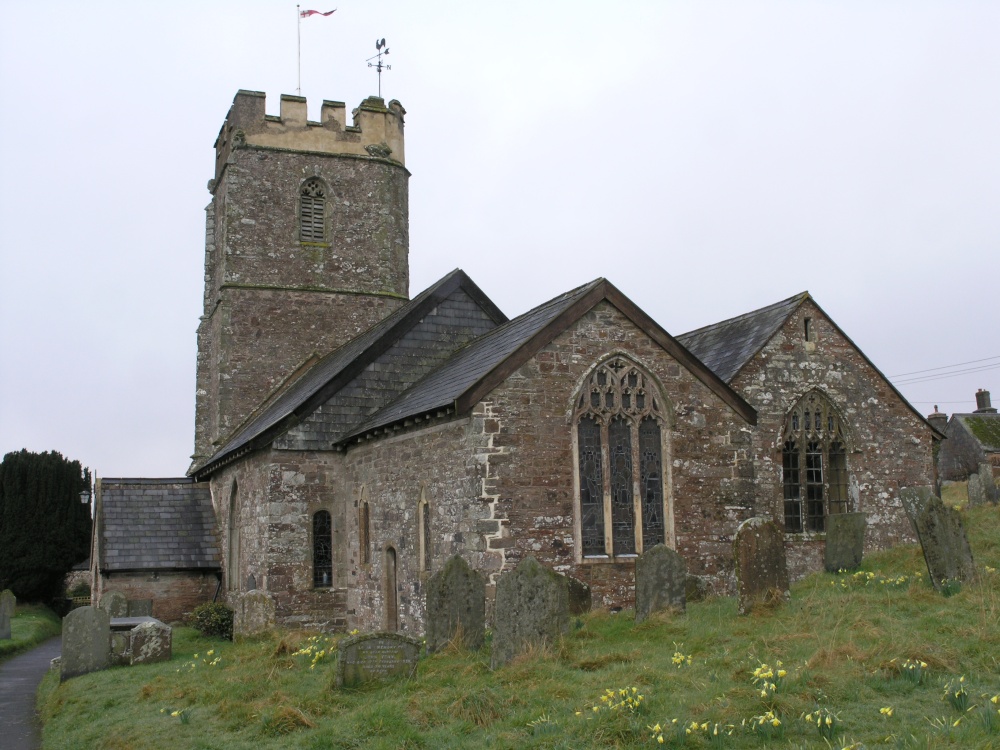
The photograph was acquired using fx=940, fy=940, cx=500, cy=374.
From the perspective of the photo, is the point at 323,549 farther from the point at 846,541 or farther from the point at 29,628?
the point at 29,628

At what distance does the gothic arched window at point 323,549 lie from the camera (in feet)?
58.7

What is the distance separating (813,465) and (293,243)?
14733 mm

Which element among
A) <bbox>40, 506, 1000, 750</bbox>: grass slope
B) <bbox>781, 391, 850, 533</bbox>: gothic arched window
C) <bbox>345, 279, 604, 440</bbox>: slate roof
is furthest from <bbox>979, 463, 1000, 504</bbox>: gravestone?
<bbox>345, 279, 604, 440</bbox>: slate roof

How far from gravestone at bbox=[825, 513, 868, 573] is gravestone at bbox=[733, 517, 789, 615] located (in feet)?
11.5

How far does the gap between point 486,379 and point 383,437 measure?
3.58 meters

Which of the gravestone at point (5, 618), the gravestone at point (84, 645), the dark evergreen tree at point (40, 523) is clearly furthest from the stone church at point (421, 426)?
the dark evergreen tree at point (40, 523)

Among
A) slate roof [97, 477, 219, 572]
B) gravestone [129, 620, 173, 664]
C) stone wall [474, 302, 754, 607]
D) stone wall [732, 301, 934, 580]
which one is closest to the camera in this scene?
stone wall [474, 302, 754, 607]

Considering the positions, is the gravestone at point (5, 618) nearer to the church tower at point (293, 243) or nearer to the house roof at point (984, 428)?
the church tower at point (293, 243)

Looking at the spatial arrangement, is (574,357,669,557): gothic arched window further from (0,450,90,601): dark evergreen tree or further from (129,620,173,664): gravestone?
(0,450,90,601): dark evergreen tree

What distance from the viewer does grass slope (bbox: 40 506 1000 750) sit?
→ 690 centimetres

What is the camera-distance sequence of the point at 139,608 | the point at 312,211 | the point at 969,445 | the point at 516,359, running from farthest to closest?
the point at 969,445 < the point at 312,211 < the point at 139,608 < the point at 516,359

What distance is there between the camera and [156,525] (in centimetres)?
2289

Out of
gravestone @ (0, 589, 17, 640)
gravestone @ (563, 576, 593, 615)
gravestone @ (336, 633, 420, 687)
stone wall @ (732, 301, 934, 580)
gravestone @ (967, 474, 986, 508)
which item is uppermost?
stone wall @ (732, 301, 934, 580)

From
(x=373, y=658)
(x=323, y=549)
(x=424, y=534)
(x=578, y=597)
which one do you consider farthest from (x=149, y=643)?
(x=578, y=597)
